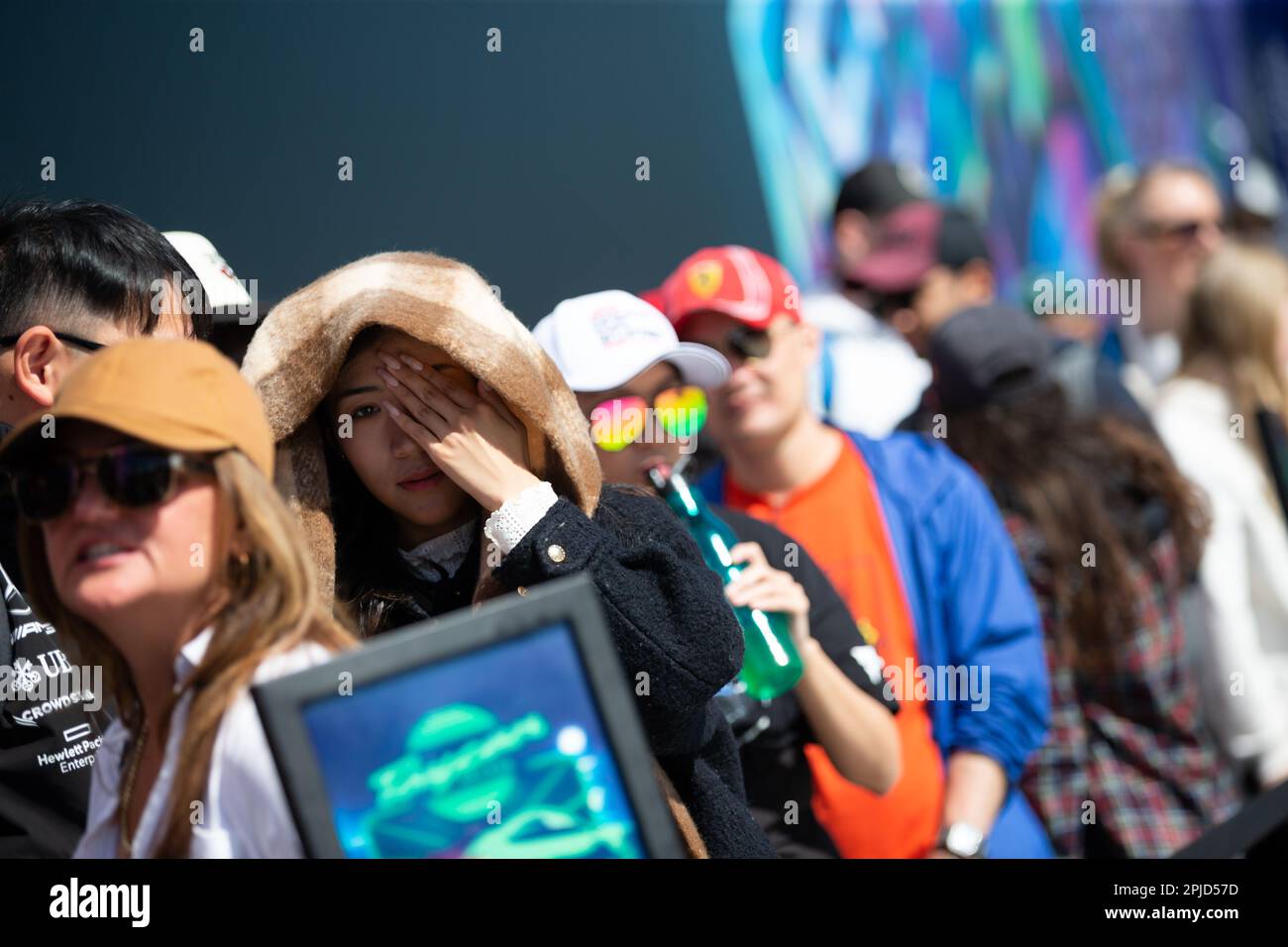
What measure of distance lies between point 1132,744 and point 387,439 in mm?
2001

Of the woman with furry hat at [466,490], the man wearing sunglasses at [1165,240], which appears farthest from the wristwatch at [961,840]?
the man wearing sunglasses at [1165,240]

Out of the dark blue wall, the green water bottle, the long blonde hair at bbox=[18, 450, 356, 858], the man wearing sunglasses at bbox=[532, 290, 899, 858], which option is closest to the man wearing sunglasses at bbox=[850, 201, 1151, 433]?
the dark blue wall

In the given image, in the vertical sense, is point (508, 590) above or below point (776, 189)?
below

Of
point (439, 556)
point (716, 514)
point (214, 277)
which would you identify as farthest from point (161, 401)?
point (716, 514)

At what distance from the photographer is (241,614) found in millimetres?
1463

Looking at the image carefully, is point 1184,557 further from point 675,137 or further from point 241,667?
point 241,667

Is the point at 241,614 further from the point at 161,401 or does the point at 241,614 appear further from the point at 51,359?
the point at 51,359

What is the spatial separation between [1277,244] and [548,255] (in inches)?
110

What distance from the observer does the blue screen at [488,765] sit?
143cm

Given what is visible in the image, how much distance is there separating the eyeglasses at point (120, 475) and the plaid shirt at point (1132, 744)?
231 centimetres

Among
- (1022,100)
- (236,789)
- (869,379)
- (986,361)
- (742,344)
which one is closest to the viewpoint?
(236,789)

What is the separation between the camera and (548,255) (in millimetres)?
3645

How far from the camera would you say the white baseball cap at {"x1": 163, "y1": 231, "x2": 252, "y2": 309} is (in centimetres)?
260
